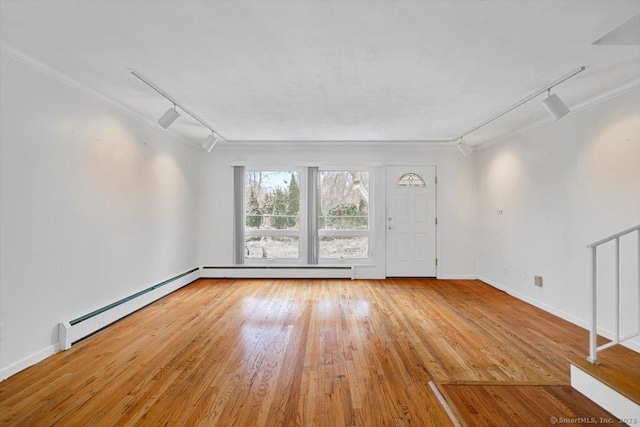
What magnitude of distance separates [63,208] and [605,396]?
457cm

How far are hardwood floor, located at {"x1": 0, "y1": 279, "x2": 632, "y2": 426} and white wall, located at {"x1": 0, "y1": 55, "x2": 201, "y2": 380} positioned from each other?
410 mm

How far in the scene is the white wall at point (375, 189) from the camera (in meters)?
5.83

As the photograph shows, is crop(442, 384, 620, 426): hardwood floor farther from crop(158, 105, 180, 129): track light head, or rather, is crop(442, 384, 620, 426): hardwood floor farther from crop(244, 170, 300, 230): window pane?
crop(244, 170, 300, 230): window pane

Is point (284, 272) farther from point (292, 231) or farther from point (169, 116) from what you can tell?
point (169, 116)

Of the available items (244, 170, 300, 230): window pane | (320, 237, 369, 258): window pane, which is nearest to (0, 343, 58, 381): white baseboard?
(244, 170, 300, 230): window pane

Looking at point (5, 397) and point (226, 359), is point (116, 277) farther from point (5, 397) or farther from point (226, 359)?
point (226, 359)

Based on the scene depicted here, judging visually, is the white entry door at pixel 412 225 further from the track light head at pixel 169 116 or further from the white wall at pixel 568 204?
the track light head at pixel 169 116

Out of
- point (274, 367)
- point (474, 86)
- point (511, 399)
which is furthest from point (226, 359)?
point (474, 86)

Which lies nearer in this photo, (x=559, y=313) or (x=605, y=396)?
(x=605, y=396)

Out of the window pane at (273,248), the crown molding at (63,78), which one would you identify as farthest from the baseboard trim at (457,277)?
the crown molding at (63,78)

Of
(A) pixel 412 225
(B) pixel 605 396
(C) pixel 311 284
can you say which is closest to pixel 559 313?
(B) pixel 605 396

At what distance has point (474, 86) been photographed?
3.04 metres

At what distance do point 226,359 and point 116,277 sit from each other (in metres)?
1.92

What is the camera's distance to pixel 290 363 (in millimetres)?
2590
